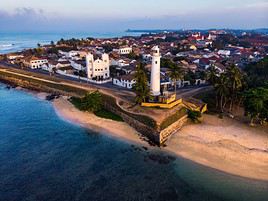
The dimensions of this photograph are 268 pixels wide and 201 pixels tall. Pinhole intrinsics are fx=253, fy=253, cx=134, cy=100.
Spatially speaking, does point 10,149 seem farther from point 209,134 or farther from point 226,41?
point 226,41

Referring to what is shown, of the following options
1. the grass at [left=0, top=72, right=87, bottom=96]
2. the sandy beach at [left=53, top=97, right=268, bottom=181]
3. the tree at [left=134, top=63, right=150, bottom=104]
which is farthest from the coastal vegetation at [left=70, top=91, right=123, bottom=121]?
the grass at [left=0, top=72, right=87, bottom=96]

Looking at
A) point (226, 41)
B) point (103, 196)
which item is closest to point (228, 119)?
point (103, 196)

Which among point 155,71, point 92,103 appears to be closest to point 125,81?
point 92,103

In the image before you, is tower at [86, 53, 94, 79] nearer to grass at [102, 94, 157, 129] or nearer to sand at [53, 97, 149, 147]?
sand at [53, 97, 149, 147]

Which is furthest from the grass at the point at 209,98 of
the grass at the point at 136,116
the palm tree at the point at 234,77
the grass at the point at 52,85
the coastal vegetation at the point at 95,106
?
the grass at the point at 52,85

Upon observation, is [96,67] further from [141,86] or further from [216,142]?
[216,142]

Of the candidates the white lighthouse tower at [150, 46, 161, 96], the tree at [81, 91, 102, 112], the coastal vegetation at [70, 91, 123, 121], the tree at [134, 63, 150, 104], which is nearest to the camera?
the tree at [134, 63, 150, 104]
